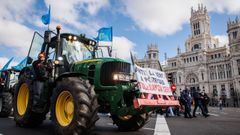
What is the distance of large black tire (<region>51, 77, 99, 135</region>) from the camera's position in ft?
15.8

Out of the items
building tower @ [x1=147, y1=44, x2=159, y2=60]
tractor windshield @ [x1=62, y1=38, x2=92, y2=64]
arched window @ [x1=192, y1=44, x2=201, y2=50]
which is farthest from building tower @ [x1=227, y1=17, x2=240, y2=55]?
tractor windshield @ [x1=62, y1=38, x2=92, y2=64]

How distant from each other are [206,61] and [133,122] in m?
87.5

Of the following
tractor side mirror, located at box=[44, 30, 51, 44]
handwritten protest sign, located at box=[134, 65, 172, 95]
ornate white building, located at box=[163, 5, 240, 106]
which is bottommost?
handwritten protest sign, located at box=[134, 65, 172, 95]

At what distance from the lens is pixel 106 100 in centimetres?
604

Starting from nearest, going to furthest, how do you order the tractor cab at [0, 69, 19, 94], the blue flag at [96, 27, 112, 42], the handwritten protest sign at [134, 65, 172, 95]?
the handwritten protest sign at [134, 65, 172, 95], the blue flag at [96, 27, 112, 42], the tractor cab at [0, 69, 19, 94]

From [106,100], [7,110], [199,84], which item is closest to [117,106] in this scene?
[106,100]

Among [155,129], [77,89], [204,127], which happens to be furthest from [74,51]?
[204,127]

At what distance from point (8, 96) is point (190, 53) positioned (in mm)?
88433

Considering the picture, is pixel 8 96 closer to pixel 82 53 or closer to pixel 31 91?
pixel 31 91

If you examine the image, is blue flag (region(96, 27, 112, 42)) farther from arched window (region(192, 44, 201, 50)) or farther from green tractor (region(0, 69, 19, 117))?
arched window (region(192, 44, 201, 50))

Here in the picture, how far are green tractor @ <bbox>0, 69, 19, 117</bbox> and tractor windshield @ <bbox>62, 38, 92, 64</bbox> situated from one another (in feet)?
14.7

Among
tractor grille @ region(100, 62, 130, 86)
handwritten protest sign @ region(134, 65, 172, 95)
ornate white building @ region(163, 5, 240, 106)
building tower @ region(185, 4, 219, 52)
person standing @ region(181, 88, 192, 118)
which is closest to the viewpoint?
handwritten protest sign @ region(134, 65, 172, 95)

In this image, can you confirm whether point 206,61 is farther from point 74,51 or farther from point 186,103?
point 74,51

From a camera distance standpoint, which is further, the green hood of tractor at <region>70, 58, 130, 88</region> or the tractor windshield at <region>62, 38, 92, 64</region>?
the tractor windshield at <region>62, 38, 92, 64</region>
